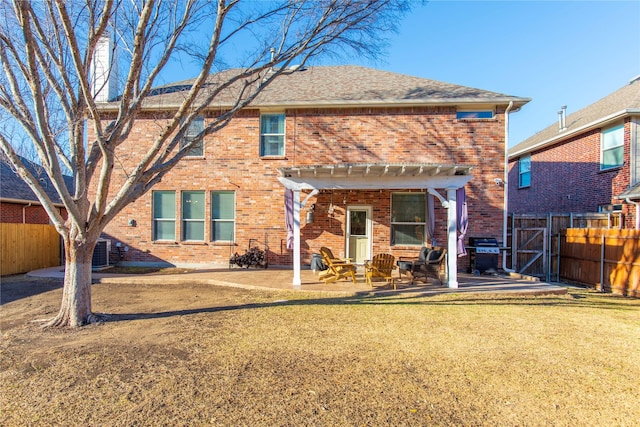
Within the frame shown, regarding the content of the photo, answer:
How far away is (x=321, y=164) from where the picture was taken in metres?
10.3

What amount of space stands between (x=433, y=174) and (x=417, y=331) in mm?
4290

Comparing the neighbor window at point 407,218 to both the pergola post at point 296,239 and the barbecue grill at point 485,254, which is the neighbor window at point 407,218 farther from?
the pergola post at point 296,239

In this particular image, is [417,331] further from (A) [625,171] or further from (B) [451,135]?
(A) [625,171]

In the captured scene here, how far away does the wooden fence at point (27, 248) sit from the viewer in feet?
35.5

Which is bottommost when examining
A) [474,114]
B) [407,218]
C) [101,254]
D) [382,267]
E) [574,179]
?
[101,254]

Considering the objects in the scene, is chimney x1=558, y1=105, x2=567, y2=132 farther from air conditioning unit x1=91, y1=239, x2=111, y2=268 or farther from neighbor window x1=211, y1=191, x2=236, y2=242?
air conditioning unit x1=91, y1=239, x2=111, y2=268

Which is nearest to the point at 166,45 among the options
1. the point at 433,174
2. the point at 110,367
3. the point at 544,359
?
the point at 110,367

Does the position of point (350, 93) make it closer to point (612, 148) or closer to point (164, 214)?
point (164, 214)

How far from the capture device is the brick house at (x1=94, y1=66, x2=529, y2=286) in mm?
10844

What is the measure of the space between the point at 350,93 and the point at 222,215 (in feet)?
20.2

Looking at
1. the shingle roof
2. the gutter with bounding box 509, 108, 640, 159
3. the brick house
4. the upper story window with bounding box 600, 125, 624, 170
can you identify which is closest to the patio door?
the brick house

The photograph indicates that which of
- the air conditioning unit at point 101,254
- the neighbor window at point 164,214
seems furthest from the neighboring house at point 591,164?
the air conditioning unit at point 101,254

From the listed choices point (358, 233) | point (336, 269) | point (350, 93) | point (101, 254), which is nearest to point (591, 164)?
point (358, 233)

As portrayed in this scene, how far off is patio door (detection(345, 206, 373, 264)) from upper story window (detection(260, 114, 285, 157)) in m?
3.27
